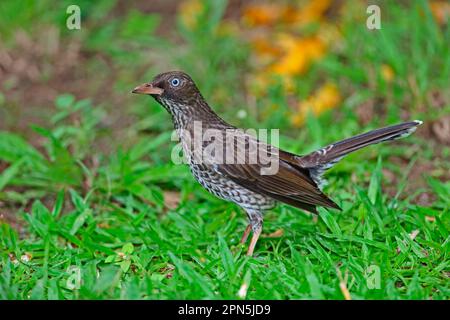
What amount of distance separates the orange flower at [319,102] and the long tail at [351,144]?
1.91m

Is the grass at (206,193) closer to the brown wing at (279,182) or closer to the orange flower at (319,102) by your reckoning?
the orange flower at (319,102)

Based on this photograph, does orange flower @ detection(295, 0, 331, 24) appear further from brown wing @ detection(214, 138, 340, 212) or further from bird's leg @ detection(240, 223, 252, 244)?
bird's leg @ detection(240, 223, 252, 244)

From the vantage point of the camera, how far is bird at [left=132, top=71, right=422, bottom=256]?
5977 mm

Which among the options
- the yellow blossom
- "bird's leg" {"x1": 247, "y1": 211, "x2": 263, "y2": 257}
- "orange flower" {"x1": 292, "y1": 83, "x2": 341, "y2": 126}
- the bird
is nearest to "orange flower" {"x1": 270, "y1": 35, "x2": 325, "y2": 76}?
"orange flower" {"x1": 292, "y1": 83, "x2": 341, "y2": 126}

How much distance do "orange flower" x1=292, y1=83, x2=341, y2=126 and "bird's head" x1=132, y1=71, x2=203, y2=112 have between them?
7.31 ft

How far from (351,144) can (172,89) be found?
1.43m

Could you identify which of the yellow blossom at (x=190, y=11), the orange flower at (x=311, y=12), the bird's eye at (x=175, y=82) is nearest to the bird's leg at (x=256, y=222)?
the bird's eye at (x=175, y=82)

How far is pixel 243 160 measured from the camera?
6074 mm

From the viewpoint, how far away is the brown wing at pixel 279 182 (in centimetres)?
594

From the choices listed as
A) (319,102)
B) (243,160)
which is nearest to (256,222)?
(243,160)

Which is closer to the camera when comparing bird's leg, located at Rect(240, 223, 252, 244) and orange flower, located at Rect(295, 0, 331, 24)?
bird's leg, located at Rect(240, 223, 252, 244)

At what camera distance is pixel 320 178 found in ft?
21.1

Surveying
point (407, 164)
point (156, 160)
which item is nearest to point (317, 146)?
point (407, 164)

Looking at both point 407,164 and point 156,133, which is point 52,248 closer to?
point 156,133
